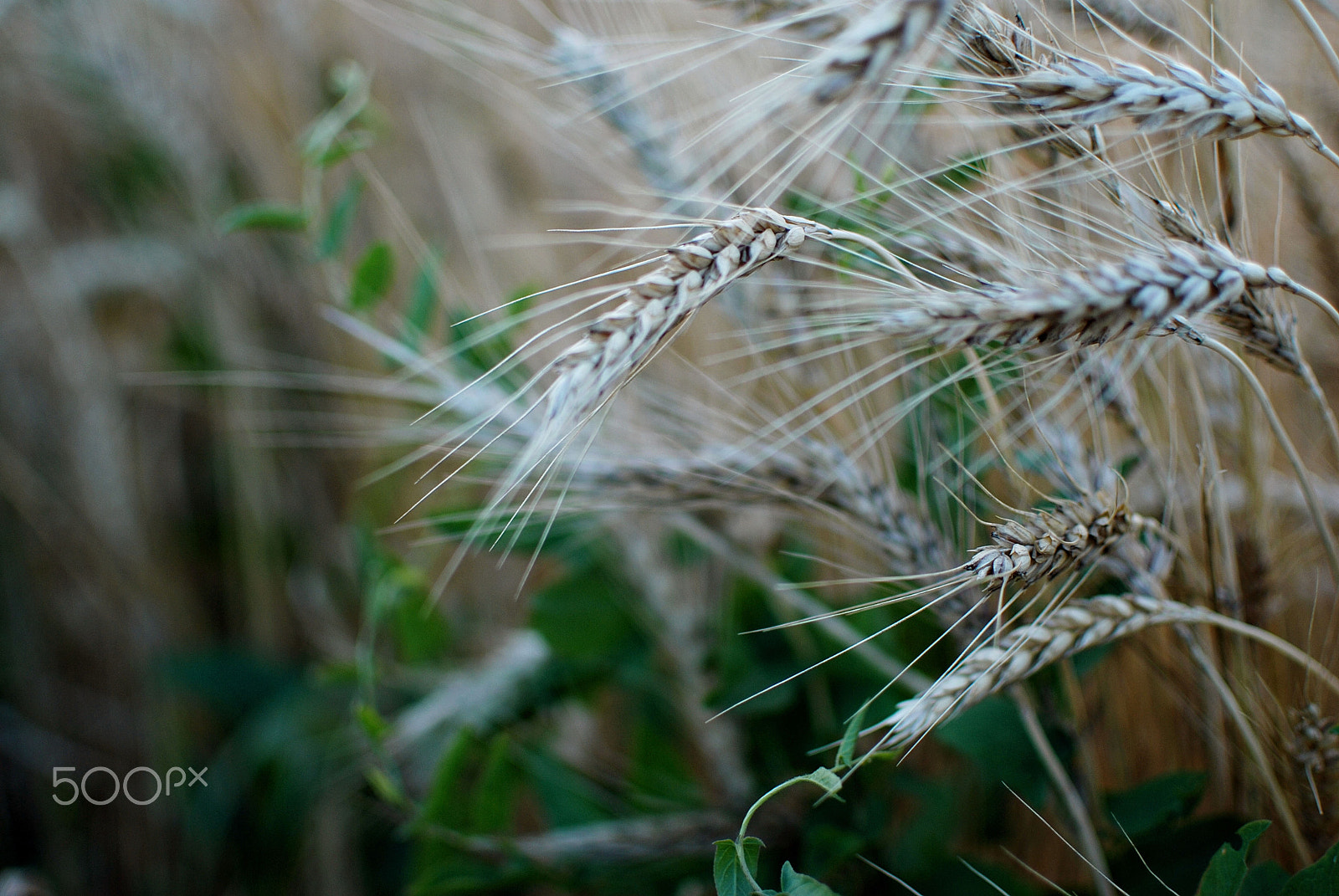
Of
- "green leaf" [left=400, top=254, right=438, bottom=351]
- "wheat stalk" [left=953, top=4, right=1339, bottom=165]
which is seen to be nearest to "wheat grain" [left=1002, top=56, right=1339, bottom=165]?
"wheat stalk" [left=953, top=4, right=1339, bottom=165]

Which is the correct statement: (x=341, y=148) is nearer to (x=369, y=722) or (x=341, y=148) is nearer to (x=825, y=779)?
(x=369, y=722)

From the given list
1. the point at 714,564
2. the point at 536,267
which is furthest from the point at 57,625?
the point at 714,564

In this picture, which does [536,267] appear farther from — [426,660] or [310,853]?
[310,853]

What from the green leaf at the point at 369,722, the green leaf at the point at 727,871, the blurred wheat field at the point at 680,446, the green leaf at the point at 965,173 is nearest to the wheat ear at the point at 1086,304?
the blurred wheat field at the point at 680,446

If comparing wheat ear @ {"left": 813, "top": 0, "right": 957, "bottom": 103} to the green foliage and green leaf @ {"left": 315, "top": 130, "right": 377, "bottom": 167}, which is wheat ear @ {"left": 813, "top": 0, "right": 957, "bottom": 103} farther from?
green leaf @ {"left": 315, "top": 130, "right": 377, "bottom": 167}

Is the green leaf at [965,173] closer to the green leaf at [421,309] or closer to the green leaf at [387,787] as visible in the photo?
the green leaf at [421,309]

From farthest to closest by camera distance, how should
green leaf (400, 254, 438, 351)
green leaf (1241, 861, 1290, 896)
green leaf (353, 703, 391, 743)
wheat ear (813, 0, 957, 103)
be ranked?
green leaf (400, 254, 438, 351), green leaf (353, 703, 391, 743), green leaf (1241, 861, 1290, 896), wheat ear (813, 0, 957, 103)

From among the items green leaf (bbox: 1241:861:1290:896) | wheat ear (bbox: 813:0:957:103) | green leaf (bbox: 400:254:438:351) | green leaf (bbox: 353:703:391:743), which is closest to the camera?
wheat ear (bbox: 813:0:957:103)
